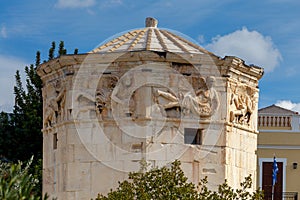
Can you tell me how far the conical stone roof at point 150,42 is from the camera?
17.4 metres

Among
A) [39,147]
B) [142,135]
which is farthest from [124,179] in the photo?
[39,147]

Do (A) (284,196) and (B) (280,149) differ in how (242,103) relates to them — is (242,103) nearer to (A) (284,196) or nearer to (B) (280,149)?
(A) (284,196)

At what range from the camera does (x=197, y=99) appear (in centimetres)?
1694

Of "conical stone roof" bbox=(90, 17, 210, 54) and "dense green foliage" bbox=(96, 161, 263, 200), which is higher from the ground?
"conical stone roof" bbox=(90, 17, 210, 54)

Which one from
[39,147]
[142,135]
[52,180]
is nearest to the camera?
[142,135]

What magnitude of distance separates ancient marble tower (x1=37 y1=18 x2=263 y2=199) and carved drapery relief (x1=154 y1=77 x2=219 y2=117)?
0.06 ft

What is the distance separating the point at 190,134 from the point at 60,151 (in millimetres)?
2557

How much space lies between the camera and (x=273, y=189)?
1150 inches

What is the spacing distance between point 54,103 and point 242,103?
368 cm

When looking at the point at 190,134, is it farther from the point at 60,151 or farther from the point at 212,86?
the point at 60,151

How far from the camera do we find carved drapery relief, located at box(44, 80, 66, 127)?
17.5 m

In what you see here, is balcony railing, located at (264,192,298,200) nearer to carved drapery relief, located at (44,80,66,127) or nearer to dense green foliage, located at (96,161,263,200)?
carved drapery relief, located at (44,80,66,127)

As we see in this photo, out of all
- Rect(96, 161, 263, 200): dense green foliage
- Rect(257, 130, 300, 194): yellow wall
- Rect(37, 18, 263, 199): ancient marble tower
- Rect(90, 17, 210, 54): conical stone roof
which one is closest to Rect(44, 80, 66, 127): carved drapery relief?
Rect(37, 18, 263, 199): ancient marble tower

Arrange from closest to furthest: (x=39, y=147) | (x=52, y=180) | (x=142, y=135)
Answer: (x=142, y=135)
(x=52, y=180)
(x=39, y=147)
